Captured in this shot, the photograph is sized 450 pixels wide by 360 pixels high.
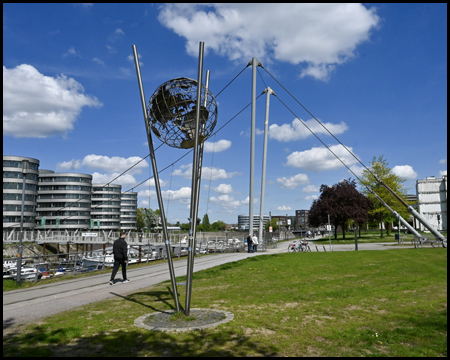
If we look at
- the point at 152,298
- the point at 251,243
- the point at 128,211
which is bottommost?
the point at 152,298

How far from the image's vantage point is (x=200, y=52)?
745cm

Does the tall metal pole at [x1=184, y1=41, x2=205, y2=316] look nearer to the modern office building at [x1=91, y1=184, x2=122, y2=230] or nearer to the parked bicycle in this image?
the parked bicycle

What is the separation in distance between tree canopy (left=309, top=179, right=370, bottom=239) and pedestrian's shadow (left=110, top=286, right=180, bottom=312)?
39.3 metres

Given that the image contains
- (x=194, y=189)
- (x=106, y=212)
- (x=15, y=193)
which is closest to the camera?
(x=194, y=189)

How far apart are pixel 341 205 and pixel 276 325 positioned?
43.5m

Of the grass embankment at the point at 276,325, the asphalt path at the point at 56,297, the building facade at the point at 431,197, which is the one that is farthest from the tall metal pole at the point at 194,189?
the building facade at the point at 431,197

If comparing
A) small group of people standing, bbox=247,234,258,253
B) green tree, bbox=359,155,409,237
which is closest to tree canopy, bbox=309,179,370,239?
green tree, bbox=359,155,409,237

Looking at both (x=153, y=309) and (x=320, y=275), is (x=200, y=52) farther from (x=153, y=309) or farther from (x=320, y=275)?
(x=320, y=275)

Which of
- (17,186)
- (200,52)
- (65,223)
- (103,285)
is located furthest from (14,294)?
(65,223)

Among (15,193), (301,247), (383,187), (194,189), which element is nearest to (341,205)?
(383,187)

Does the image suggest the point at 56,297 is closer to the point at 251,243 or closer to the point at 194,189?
the point at 194,189

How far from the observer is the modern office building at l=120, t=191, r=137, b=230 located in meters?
142

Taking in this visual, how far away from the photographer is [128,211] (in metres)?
144

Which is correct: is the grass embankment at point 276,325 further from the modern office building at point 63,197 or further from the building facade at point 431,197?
the modern office building at point 63,197
